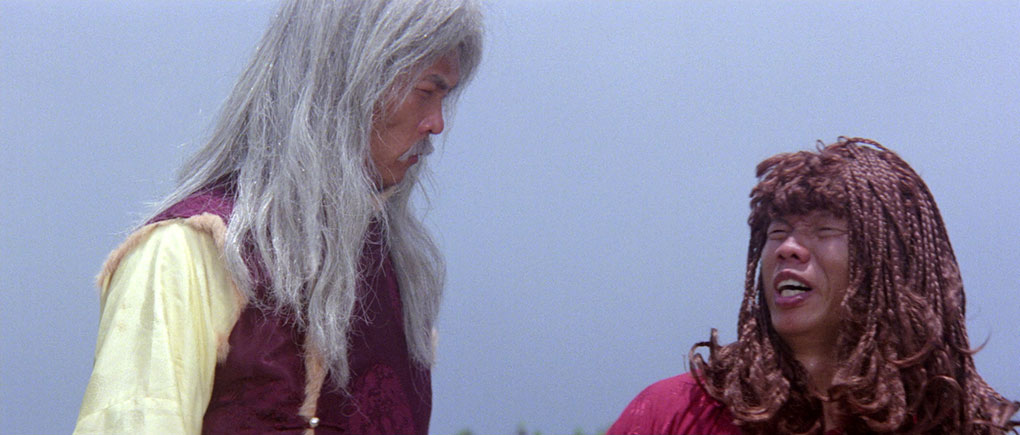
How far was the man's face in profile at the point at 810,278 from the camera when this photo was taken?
1.82 meters

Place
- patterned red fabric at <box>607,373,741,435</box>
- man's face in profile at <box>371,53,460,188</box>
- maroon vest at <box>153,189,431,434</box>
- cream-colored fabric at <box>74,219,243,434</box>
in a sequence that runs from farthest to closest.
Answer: man's face in profile at <box>371,53,460,188</box> → patterned red fabric at <box>607,373,741,435</box> → maroon vest at <box>153,189,431,434</box> → cream-colored fabric at <box>74,219,243,434</box>

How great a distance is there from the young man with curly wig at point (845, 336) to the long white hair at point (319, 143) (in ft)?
1.90

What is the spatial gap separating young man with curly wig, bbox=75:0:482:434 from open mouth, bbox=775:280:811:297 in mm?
694

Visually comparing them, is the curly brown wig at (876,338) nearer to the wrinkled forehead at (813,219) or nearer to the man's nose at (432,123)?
the wrinkled forehead at (813,219)

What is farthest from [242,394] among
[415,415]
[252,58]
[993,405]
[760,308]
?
[993,405]

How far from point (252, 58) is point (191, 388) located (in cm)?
67

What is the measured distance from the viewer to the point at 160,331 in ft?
5.31

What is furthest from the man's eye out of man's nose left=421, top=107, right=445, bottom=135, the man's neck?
man's nose left=421, top=107, right=445, bottom=135

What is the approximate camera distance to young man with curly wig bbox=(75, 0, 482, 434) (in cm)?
164

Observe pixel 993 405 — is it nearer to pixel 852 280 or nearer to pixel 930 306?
pixel 930 306

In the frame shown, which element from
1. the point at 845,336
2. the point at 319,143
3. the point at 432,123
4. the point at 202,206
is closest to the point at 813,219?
the point at 845,336

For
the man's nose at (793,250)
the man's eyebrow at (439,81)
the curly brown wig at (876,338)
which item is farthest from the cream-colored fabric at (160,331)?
the man's nose at (793,250)

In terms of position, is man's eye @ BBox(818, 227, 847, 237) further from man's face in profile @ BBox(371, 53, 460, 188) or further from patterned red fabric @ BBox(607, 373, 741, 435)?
man's face in profile @ BBox(371, 53, 460, 188)

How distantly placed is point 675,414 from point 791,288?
30cm
